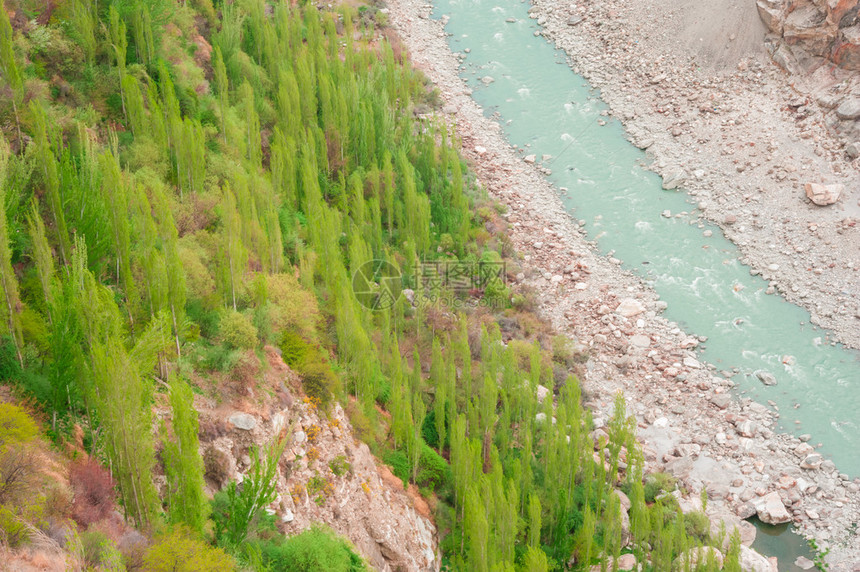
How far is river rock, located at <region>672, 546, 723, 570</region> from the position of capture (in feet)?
63.6

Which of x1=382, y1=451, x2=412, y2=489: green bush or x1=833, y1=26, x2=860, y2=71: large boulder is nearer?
x1=382, y1=451, x2=412, y2=489: green bush

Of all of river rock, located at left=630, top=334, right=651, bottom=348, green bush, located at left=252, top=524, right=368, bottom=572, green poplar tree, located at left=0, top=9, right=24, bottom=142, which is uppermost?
green poplar tree, located at left=0, top=9, right=24, bottom=142

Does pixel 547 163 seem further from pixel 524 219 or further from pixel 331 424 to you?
pixel 331 424

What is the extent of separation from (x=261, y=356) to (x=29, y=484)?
24.2 feet

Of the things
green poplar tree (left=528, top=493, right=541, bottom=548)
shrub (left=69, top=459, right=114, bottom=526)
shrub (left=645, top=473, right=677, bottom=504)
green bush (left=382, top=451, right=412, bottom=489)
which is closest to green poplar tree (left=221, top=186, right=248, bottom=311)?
green bush (left=382, top=451, right=412, bottom=489)

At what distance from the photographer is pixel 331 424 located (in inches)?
741

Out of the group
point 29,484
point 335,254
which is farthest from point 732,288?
point 29,484

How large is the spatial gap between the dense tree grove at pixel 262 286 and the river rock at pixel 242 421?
0.90 meters

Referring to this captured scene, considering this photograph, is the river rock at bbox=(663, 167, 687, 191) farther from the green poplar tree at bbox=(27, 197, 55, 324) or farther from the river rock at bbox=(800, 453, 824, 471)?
the green poplar tree at bbox=(27, 197, 55, 324)

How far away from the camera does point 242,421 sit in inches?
653

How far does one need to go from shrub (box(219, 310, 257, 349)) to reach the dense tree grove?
0.15ft

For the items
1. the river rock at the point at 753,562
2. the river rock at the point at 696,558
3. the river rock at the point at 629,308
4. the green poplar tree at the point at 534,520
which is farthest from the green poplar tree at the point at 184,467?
the river rock at the point at 629,308

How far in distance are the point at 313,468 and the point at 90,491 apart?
5428 mm

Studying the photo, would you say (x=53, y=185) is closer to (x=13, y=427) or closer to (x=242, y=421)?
(x=13, y=427)
